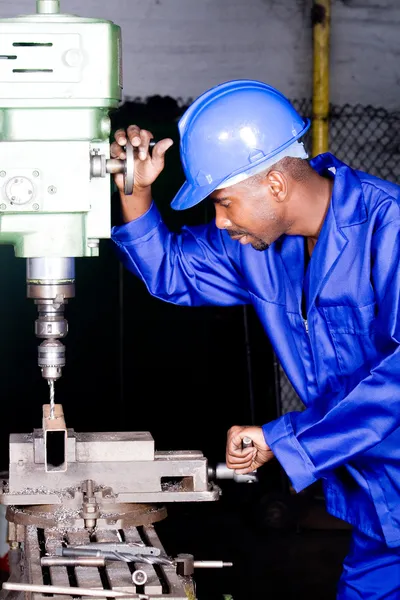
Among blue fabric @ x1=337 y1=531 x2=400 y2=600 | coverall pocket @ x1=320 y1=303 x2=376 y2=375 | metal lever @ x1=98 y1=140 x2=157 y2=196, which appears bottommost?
blue fabric @ x1=337 y1=531 x2=400 y2=600

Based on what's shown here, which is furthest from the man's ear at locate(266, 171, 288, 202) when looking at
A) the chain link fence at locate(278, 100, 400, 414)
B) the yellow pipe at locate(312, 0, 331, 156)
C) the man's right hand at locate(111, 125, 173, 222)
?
the chain link fence at locate(278, 100, 400, 414)

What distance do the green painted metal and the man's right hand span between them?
0.49ft

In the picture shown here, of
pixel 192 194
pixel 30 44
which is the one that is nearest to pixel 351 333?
pixel 192 194

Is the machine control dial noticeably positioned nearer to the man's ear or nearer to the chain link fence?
the man's ear

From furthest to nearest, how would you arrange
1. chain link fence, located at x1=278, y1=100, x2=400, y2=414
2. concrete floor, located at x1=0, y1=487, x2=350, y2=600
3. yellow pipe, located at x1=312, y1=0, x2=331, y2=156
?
chain link fence, located at x1=278, y1=100, x2=400, y2=414, yellow pipe, located at x1=312, y1=0, x2=331, y2=156, concrete floor, located at x1=0, y1=487, x2=350, y2=600

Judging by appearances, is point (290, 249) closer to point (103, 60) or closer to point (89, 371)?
point (103, 60)

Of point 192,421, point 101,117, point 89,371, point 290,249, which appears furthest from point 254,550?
point 101,117

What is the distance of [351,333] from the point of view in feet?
6.68

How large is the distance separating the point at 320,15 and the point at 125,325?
1.61 meters

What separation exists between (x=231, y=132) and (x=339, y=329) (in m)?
0.46

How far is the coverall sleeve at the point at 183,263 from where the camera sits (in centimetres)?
226

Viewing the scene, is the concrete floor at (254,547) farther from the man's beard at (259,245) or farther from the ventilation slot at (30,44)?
the ventilation slot at (30,44)

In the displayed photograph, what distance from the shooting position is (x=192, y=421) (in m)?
4.38

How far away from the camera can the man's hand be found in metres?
1.95
